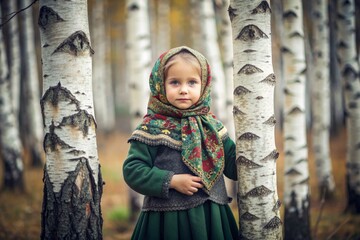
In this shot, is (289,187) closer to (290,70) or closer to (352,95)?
(290,70)

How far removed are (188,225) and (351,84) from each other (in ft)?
14.0

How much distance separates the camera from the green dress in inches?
92.0

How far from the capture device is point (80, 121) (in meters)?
2.38

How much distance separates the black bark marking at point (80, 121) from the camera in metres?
2.35

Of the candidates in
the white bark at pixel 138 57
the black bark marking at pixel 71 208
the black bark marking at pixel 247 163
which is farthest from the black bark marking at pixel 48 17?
the white bark at pixel 138 57

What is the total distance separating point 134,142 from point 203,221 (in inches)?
33.1

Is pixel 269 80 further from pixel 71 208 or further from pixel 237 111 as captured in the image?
pixel 71 208

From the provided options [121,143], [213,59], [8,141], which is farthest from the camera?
[121,143]

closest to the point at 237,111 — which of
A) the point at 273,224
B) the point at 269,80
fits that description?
the point at 269,80

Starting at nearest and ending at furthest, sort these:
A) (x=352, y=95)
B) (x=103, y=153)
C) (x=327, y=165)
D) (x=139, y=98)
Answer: (x=352, y=95)
(x=139, y=98)
(x=327, y=165)
(x=103, y=153)

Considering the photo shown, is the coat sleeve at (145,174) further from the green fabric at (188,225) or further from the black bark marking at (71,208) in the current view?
the black bark marking at (71,208)

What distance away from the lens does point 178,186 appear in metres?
2.36

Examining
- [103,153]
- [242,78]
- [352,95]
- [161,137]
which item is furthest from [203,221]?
[103,153]

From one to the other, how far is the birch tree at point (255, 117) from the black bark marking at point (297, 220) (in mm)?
1737
